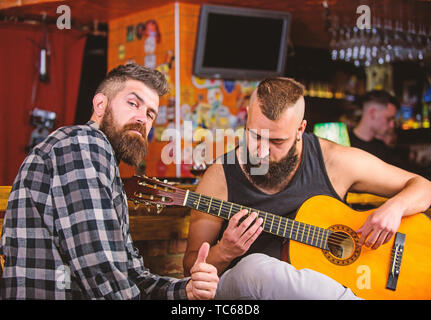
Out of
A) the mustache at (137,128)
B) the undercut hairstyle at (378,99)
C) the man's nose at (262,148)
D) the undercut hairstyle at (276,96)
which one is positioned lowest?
the man's nose at (262,148)

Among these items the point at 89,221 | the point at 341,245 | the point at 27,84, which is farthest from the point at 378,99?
the point at 89,221

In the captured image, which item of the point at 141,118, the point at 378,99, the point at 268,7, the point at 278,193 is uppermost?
the point at 268,7

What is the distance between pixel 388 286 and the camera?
186 centimetres

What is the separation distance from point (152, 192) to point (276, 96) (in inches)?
27.3

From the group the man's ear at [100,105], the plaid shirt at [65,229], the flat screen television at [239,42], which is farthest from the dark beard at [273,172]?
the flat screen television at [239,42]

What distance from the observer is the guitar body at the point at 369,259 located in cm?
181

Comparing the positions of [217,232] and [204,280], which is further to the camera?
[217,232]

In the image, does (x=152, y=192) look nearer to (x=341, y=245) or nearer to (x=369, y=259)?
(x=341, y=245)

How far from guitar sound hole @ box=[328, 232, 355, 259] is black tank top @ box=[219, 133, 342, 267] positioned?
164 mm

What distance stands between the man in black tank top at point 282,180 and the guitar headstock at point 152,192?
218mm

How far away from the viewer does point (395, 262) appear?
6.17ft

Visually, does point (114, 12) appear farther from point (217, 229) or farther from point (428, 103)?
point (428, 103)

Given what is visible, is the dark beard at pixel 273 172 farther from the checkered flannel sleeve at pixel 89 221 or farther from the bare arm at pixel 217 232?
the checkered flannel sleeve at pixel 89 221

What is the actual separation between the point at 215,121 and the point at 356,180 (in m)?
2.24
